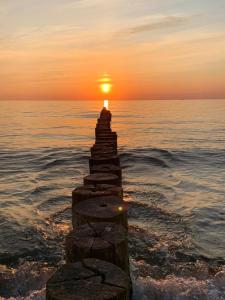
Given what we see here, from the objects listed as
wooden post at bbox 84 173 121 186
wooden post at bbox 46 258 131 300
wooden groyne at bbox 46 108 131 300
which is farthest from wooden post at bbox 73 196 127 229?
wooden post at bbox 84 173 121 186

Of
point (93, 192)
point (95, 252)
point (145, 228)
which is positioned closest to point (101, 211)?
point (93, 192)

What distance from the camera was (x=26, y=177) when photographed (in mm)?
19125

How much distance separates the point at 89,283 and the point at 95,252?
2.27ft

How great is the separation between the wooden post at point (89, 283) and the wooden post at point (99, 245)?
267mm

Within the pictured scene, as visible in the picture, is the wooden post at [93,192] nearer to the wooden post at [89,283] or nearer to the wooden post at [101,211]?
the wooden post at [101,211]

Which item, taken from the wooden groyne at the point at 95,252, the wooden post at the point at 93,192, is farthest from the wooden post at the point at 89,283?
→ the wooden post at the point at 93,192

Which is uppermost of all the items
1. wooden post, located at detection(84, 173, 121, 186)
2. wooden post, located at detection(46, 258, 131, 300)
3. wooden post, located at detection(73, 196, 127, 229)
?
wooden post, located at detection(84, 173, 121, 186)

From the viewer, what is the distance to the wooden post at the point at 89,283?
3.65 metres

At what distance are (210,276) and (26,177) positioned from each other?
13.0 m

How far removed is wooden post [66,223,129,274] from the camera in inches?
179

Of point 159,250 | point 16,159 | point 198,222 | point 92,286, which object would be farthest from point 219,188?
point 16,159

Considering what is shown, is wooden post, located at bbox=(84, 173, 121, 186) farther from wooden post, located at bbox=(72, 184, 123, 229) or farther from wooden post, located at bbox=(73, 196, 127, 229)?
wooden post, located at bbox=(73, 196, 127, 229)

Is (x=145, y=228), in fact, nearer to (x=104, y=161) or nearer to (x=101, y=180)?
(x=104, y=161)

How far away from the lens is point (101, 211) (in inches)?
224
